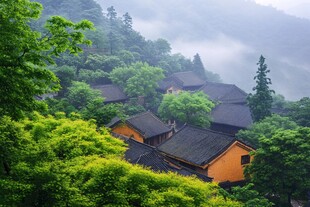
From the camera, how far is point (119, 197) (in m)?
10.0

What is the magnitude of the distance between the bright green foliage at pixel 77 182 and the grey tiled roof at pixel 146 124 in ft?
67.3

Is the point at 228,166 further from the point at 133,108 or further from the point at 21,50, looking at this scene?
the point at 21,50

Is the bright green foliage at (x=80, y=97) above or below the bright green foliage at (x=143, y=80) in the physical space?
below

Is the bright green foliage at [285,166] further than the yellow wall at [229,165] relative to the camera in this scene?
No

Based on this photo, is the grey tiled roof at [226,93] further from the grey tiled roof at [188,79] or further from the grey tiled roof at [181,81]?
the grey tiled roof at [188,79]

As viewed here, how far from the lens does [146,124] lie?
34.6 metres

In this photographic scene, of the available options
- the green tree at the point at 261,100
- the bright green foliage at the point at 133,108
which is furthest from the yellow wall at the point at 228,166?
the bright green foliage at the point at 133,108

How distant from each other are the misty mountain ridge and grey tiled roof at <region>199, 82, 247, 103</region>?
42600 mm

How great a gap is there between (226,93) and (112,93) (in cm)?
1943

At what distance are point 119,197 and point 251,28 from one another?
148m

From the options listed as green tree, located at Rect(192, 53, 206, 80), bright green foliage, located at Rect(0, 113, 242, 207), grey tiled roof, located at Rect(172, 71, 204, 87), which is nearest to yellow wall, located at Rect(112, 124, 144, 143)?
bright green foliage, located at Rect(0, 113, 242, 207)

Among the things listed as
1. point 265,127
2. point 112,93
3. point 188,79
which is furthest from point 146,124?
point 188,79

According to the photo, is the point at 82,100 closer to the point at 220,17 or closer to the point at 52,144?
the point at 52,144

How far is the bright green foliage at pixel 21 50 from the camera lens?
9172 millimetres
